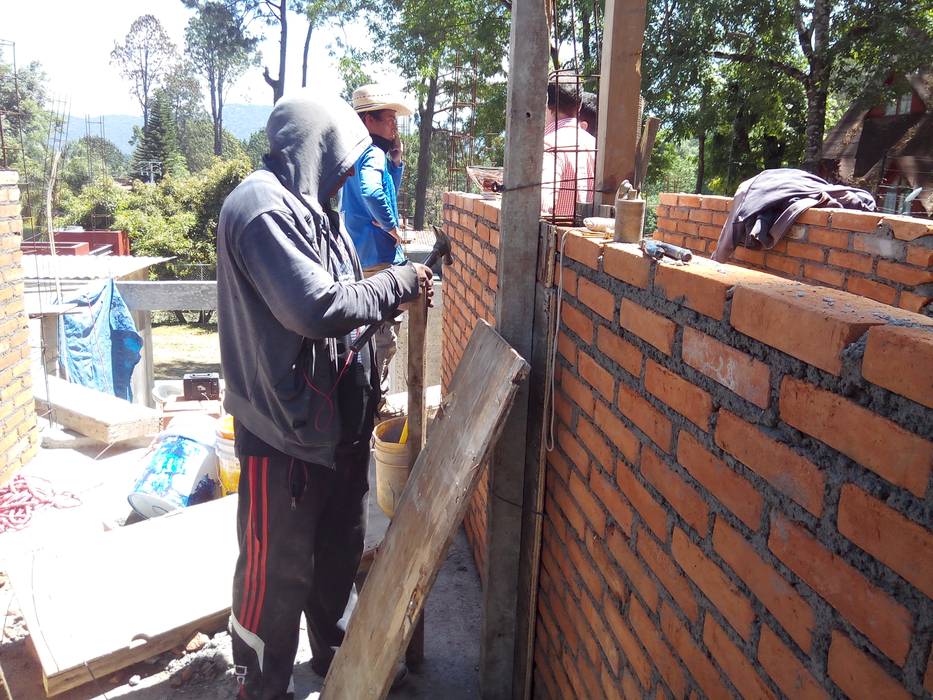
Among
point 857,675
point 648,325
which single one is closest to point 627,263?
point 648,325

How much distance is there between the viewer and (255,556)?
239 cm

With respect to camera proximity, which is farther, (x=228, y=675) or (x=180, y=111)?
(x=180, y=111)

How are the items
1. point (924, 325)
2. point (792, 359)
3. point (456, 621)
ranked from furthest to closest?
1. point (456, 621)
2. point (792, 359)
3. point (924, 325)

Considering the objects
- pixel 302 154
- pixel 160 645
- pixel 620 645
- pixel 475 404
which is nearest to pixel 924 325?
pixel 620 645

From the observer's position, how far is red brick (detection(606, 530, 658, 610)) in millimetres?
1499

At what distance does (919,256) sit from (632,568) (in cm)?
230

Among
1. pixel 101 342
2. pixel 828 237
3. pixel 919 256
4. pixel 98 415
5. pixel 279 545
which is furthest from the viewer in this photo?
pixel 101 342

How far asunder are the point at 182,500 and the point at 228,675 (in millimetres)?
1336

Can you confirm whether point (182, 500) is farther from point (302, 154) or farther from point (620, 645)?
point (620, 645)

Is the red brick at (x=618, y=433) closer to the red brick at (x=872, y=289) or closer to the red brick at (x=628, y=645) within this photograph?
the red brick at (x=628, y=645)

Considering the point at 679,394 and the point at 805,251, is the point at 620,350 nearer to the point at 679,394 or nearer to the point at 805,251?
the point at 679,394

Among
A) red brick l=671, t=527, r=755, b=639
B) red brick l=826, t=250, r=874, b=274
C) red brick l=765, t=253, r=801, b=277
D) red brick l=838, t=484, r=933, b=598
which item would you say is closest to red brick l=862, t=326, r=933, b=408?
red brick l=838, t=484, r=933, b=598

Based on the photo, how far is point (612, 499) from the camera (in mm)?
1714

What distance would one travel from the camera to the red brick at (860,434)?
0.79 metres
